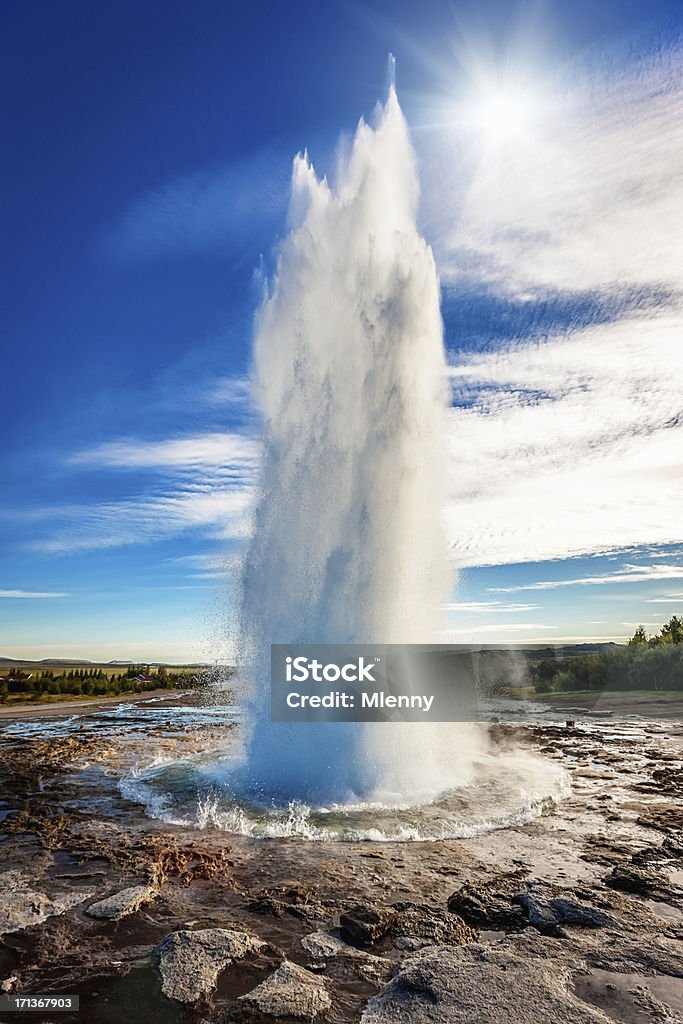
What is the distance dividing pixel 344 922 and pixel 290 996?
1922 millimetres

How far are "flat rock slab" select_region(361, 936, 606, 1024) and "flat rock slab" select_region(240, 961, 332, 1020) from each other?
58 cm

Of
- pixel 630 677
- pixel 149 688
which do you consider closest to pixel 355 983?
pixel 630 677

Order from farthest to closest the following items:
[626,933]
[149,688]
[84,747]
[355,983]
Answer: [149,688] → [84,747] → [626,933] → [355,983]

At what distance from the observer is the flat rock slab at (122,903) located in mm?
8734

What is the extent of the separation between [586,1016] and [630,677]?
2068 inches

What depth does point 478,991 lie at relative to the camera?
21.9ft

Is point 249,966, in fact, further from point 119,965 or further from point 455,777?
point 455,777

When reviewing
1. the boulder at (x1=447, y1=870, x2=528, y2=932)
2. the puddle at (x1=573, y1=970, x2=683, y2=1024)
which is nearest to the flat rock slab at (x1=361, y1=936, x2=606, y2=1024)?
the puddle at (x1=573, y1=970, x2=683, y2=1024)

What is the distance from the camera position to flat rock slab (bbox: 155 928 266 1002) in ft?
22.5

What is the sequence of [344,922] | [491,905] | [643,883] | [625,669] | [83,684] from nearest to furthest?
1. [344,922]
2. [491,905]
3. [643,883]
4. [625,669]
5. [83,684]

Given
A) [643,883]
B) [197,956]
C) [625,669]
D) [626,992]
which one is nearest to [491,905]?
[626,992]

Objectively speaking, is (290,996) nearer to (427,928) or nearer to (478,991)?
(478,991)

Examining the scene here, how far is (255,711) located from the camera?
1739 centimetres

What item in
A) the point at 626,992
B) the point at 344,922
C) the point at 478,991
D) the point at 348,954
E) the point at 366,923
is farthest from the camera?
the point at 344,922
